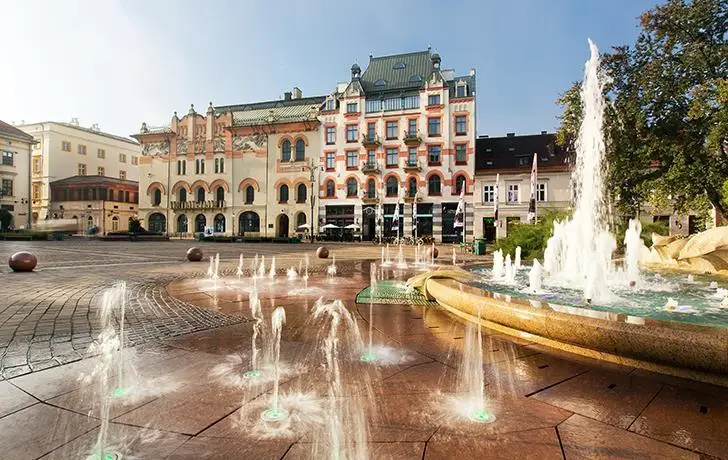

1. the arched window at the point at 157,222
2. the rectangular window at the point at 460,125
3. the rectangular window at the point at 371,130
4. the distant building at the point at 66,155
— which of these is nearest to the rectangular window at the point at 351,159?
the rectangular window at the point at 371,130

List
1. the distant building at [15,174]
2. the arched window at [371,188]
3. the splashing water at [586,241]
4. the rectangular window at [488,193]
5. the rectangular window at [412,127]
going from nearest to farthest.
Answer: the splashing water at [586,241] → the rectangular window at [488,193] → the rectangular window at [412,127] → the arched window at [371,188] → the distant building at [15,174]

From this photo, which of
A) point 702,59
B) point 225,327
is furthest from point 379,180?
point 225,327

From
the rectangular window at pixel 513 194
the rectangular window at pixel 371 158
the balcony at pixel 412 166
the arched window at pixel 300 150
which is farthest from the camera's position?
the arched window at pixel 300 150

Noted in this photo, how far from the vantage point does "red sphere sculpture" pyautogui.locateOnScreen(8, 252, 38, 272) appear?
35.6 ft

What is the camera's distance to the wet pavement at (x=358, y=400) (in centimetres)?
231

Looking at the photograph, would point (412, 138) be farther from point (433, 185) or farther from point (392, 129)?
point (433, 185)

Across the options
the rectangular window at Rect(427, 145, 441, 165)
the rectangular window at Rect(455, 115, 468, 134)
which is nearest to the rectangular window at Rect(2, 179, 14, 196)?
the rectangular window at Rect(427, 145, 441, 165)

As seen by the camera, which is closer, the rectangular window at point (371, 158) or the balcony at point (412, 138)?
the balcony at point (412, 138)

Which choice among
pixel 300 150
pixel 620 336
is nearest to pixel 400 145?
pixel 300 150

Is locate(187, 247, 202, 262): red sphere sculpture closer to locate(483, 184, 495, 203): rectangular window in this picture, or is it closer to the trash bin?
the trash bin

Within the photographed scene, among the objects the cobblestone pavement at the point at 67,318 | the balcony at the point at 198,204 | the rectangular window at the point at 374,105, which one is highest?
the rectangular window at the point at 374,105

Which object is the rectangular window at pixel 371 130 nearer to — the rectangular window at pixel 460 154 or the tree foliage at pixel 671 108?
the rectangular window at pixel 460 154

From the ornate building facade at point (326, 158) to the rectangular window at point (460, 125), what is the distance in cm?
14

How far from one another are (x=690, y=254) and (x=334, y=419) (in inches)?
461
